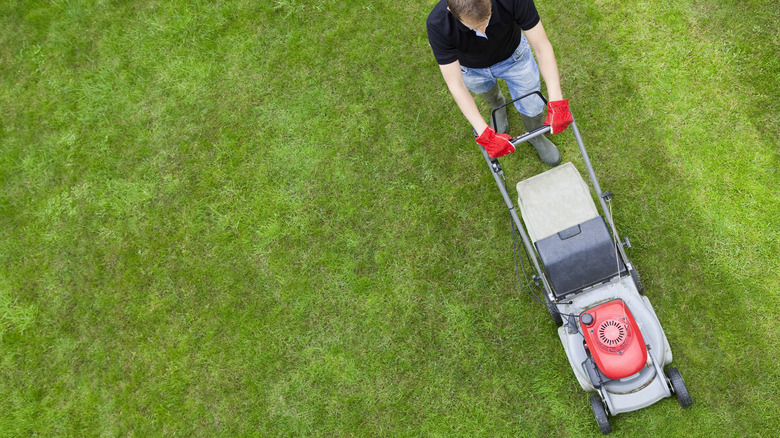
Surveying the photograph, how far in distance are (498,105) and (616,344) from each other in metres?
1.90

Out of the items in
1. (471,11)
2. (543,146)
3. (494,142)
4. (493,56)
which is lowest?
(543,146)

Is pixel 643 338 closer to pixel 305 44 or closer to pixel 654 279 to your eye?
pixel 654 279

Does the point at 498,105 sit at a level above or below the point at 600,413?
above

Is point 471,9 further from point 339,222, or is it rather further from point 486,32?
point 339,222

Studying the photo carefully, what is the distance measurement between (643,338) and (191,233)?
3.54 metres

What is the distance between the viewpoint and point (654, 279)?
3.64 m

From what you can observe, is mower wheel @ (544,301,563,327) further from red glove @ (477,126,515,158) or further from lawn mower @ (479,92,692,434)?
red glove @ (477,126,515,158)

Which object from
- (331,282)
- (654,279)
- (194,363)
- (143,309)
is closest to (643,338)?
(654,279)

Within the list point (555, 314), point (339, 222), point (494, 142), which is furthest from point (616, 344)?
point (339, 222)

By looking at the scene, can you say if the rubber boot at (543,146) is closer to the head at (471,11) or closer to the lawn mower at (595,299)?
the lawn mower at (595,299)

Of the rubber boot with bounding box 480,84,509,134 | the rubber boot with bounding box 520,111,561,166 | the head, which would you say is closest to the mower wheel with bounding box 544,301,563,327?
the rubber boot with bounding box 520,111,561,166

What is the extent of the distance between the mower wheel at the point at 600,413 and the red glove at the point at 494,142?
1.74 meters

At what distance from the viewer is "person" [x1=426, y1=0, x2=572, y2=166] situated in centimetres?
270

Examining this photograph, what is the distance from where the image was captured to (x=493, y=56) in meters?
3.02
